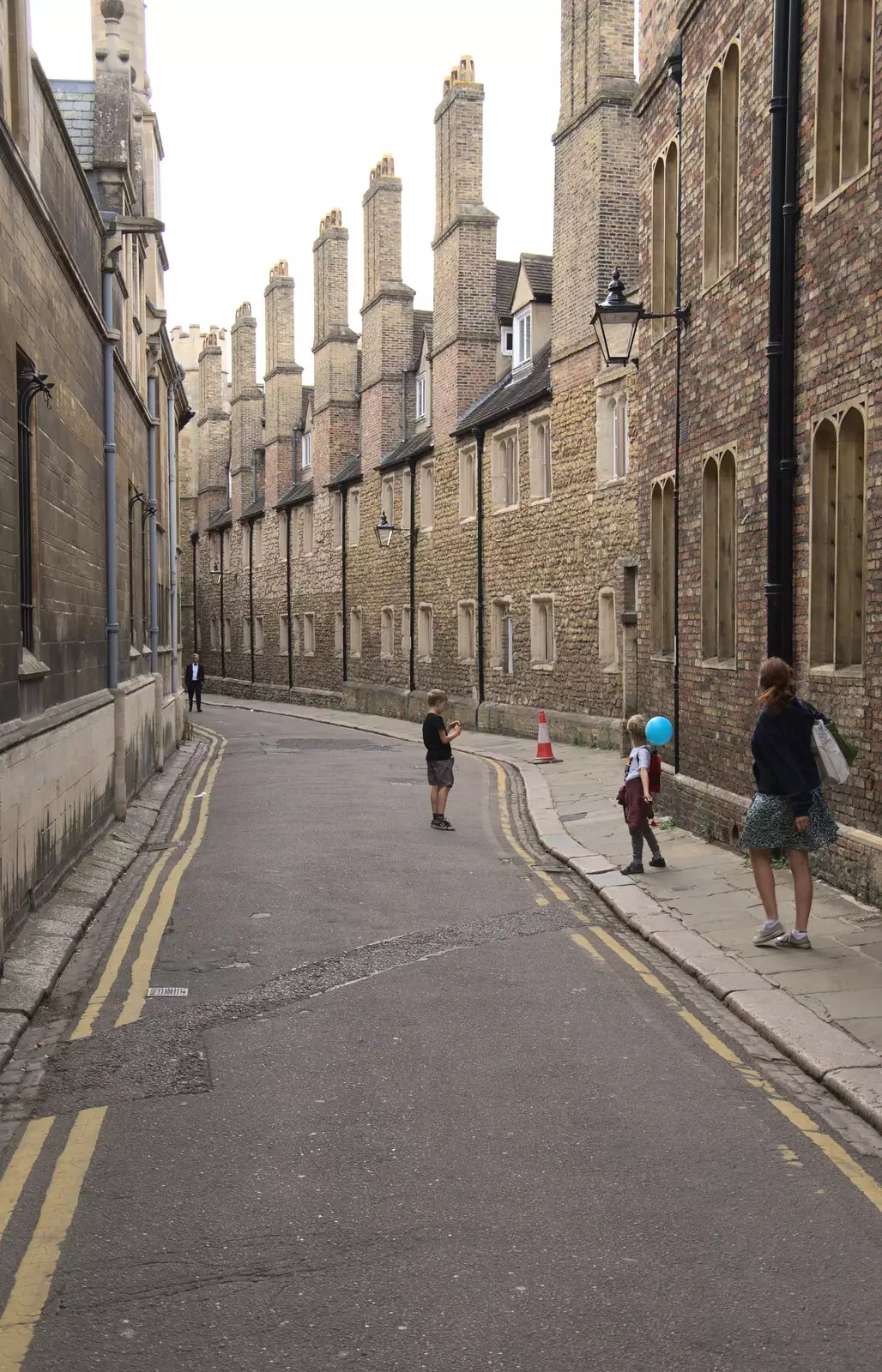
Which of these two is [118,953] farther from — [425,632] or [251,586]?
[251,586]

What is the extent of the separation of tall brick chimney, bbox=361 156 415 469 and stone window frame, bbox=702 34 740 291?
2678cm

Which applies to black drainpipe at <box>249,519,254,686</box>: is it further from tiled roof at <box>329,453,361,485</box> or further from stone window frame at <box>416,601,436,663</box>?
stone window frame at <box>416,601,436,663</box>

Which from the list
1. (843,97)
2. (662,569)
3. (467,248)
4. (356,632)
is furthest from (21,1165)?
(356,632)

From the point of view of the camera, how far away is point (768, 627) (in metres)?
11.3

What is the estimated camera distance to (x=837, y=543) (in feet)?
33.5

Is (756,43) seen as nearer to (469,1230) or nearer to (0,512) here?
(0,512)

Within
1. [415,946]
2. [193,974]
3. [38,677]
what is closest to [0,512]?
[38,677]

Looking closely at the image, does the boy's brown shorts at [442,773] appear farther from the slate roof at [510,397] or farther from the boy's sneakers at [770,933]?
the slate roof at [510,397]

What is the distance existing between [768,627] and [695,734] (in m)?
2.77

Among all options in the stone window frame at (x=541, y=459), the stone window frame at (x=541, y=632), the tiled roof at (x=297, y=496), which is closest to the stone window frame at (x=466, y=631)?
the stone window frame at (x=541, y=632)

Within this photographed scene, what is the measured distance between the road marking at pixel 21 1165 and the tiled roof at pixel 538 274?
26.9 meters

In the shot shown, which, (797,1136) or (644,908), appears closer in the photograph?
(797,1136)

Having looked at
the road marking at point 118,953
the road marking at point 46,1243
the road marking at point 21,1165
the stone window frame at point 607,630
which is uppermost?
the stone window frame at point 607,630

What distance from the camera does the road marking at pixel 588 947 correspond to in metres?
8.77
